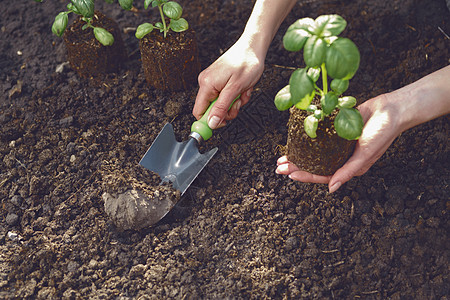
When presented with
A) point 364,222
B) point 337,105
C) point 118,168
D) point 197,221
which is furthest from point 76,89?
point 364,222

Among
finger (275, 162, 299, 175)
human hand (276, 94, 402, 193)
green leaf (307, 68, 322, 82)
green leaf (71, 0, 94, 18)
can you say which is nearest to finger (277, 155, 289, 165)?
finger (275, 162, 299, 175)

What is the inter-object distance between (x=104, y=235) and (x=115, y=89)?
91 cm

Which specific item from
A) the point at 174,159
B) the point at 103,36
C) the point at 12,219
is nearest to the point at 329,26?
the point at 174,159

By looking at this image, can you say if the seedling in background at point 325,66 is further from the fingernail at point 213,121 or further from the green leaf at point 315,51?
the fingernail at point 213,121

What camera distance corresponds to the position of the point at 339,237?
84.4 inches

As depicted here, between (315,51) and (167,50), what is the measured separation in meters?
1.06

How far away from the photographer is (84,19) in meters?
2.58

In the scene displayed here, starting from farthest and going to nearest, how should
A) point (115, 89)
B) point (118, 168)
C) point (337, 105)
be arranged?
point (115, 89) < point (118, 168) < point (337, 105)

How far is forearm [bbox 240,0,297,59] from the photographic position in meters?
2.23

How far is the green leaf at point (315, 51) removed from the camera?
1593 mm

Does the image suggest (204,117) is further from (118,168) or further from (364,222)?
(364,222)

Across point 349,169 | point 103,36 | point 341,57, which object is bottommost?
point 349,169

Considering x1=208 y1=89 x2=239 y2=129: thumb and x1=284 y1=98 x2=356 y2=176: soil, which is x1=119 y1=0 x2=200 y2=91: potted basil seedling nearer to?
x1=208 y1=89 x2=239 y2=129: thumb

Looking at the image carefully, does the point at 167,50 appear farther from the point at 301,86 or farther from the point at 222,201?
the point at 301,86
